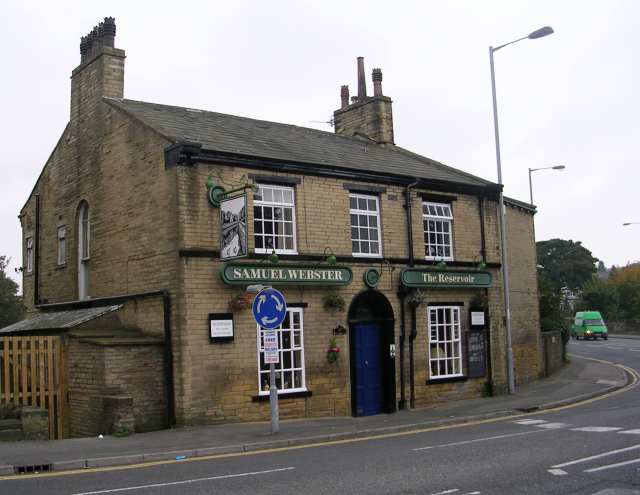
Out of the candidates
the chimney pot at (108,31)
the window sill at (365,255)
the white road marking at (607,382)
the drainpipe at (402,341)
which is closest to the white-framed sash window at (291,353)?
the window sill at (365,255)

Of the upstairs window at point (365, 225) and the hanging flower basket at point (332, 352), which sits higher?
the upstairs window at point (365, 225)

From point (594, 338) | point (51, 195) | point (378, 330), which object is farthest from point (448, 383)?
point (594, 338)

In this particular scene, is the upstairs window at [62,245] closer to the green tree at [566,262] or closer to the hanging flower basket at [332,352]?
the hanging flower basket at [332,352]

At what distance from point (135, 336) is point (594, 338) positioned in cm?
4554

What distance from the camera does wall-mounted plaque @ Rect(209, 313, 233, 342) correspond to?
15.1 m

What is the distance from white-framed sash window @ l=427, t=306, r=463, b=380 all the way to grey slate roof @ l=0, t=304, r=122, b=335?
26.9 feet

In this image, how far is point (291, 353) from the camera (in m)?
16.5

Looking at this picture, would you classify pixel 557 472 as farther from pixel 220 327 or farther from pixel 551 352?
pixel 551 352

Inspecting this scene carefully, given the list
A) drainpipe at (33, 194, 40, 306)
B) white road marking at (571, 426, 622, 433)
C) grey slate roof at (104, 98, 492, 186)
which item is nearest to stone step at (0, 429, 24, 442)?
grey slate roof at (104, 98, 492, 186)

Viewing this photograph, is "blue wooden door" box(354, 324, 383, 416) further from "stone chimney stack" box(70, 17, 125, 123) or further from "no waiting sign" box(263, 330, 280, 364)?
"stone chimney stack" box(70, 17, 125, 123)

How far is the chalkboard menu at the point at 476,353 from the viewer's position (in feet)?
66.3

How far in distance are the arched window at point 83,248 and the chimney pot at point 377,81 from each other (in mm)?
10303

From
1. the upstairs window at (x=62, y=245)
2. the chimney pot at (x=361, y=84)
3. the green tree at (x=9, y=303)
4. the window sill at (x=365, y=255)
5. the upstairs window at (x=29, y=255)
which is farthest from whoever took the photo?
the green tree at (x=9, y=303)

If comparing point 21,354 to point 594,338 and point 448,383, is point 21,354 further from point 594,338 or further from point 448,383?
point 594,338
